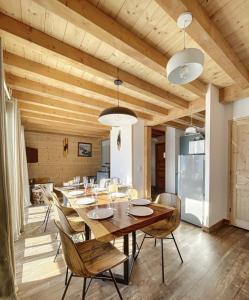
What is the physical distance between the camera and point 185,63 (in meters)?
1.26

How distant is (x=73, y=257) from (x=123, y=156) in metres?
3.67

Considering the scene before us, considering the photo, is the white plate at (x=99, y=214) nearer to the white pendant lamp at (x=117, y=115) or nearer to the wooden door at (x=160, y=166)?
the white pendant lamp at (x=117, y=115)

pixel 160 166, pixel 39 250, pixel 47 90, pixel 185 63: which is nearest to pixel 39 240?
pixel 39 250

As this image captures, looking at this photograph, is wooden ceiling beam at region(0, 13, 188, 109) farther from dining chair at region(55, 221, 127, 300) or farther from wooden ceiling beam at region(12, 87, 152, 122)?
dining chair at region(55, 221, 127, 300)

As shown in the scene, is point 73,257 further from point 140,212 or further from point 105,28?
point 105,28

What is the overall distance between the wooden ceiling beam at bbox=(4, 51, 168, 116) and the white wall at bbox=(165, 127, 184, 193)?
2.84 metres

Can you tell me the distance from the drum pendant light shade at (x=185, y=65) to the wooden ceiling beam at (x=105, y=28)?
0.57 m

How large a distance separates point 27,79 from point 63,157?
4.33 meters

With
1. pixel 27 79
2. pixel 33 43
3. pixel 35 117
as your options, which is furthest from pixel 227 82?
pixel 35 117

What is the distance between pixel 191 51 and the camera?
125 centimetres

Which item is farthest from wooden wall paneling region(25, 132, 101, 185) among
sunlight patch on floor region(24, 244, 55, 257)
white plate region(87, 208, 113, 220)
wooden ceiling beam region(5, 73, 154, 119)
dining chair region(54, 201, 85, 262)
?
white plate region(87, 208, 113, 220)

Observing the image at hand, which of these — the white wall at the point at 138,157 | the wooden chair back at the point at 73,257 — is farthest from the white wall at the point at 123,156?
the wooden chair back at the point at 73,257

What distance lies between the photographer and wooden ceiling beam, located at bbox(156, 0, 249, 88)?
130cm

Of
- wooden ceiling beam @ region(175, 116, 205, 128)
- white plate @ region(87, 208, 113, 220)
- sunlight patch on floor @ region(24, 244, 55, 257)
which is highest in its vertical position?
wooden ceiling beam @ region(175, 116, 205, 128)
